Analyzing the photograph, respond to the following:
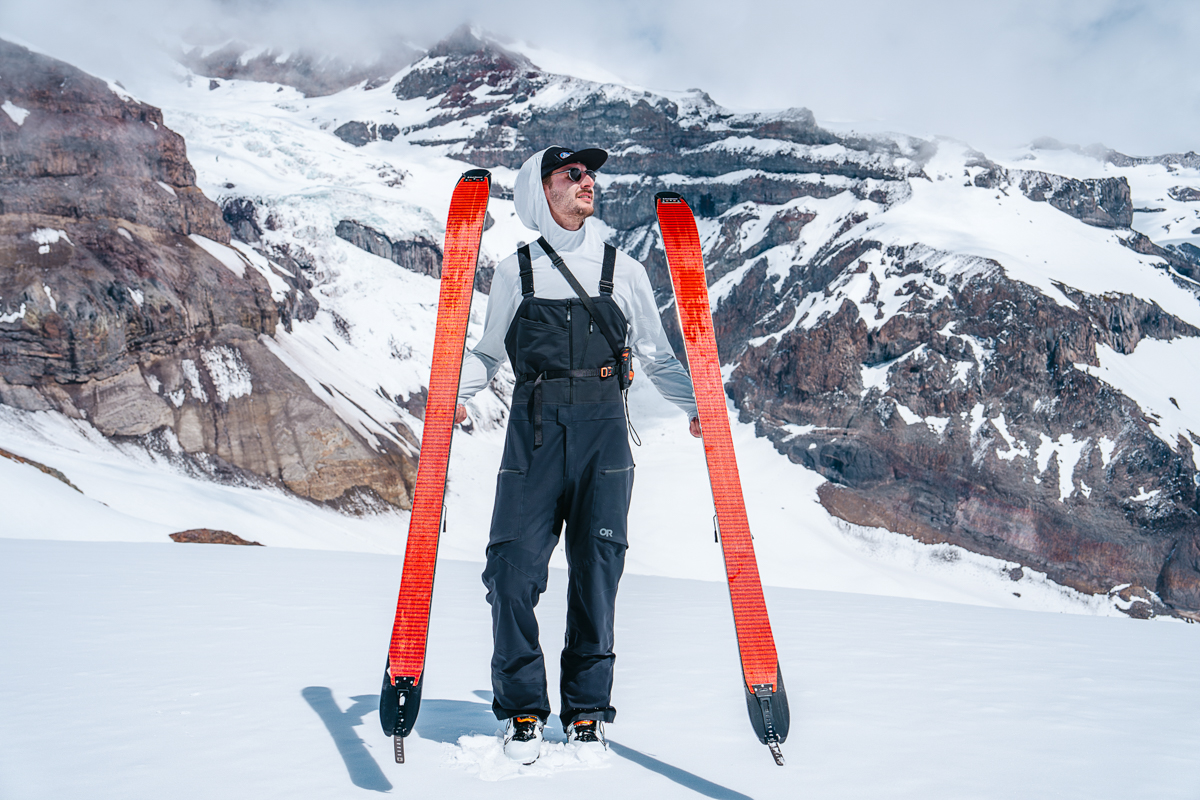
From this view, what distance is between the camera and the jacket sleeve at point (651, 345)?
158 inches

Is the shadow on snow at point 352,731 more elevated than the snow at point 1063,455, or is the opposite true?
the snow at point 1063,455

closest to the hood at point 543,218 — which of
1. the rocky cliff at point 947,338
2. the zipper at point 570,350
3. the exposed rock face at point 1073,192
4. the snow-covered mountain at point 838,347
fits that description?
the zipper at point 570,350

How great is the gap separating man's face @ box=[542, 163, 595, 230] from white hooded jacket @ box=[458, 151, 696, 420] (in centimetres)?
4

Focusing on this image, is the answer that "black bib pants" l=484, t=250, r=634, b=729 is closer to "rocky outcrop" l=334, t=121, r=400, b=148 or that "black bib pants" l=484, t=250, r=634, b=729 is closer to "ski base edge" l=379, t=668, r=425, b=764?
"ski base edge" l=379, t=668, r=425, b=764

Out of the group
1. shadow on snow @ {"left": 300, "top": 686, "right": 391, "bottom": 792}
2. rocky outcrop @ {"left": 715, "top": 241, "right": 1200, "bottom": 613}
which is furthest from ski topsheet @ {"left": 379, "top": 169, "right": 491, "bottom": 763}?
rocky outcrop @ {"left": 715, "top": 241, "right": 1200, "bottom": 613}

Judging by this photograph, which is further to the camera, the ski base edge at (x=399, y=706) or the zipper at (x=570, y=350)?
the zipper at (x=570, y=350)

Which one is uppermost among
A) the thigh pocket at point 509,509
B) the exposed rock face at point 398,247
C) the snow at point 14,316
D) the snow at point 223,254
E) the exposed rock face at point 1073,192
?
the exposed rock face at point 1073,192

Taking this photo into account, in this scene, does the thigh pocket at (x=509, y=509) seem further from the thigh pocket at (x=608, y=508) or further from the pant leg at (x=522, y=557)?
the thigh pocket at (x=608, y=508)

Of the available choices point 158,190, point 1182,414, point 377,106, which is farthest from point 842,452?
point 377,106

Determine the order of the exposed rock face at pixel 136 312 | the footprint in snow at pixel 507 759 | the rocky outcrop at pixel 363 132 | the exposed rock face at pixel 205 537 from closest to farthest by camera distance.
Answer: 1. the footprint in snow at pixel 507 759
2. the exposed rock face at pixel 205 537
3. the exposed rock face at pixel 136 312
4. the rocky outcrop at pixel 363 132

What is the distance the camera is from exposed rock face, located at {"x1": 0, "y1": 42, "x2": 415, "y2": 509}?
37.5 meters

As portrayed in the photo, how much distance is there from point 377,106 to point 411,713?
181016mm

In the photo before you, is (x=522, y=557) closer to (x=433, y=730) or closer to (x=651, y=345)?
(x=433, y=730)

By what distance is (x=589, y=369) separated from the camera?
12.2 feet
